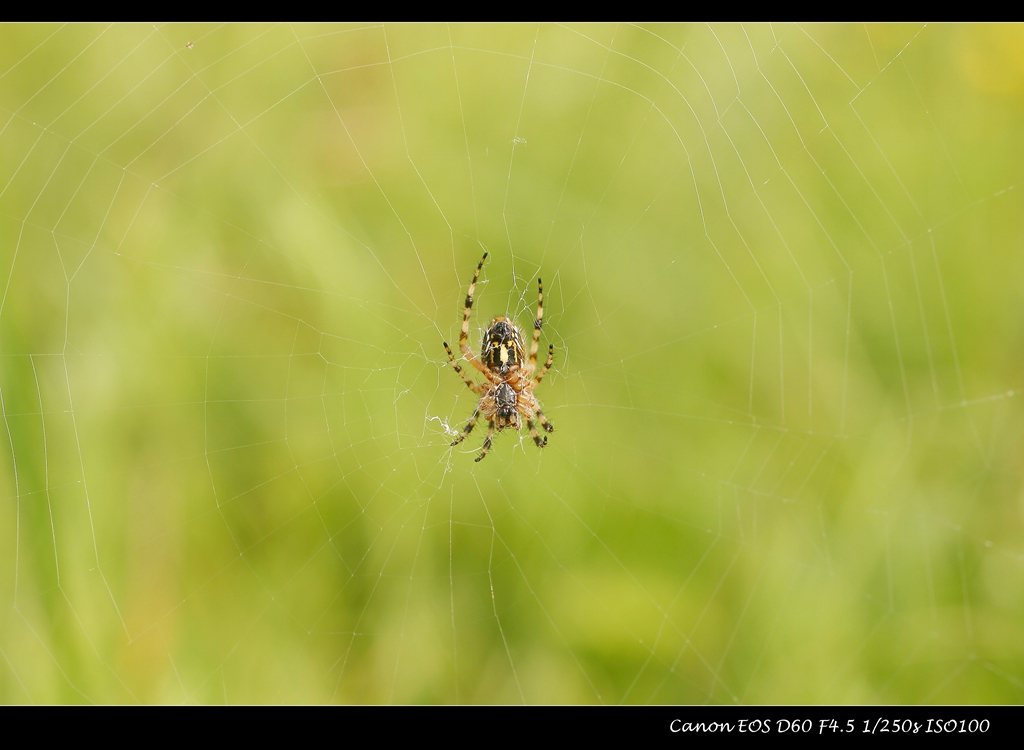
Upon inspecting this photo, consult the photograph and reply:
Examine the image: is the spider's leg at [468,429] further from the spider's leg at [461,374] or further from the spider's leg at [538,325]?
the spider's leg at [538,325]

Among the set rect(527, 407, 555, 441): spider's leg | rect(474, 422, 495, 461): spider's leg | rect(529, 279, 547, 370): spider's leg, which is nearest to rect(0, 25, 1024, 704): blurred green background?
rect(529, 279, 547, 370): spider's leg

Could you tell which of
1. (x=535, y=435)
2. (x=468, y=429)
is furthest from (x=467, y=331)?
(x=535, y=435)

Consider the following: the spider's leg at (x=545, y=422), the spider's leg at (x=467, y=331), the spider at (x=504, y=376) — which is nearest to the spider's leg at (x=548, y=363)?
the spider at (x=504, y=376)

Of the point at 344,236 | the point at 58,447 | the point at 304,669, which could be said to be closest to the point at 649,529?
the point at 304,669

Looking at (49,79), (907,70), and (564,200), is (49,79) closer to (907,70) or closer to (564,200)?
(564,200)

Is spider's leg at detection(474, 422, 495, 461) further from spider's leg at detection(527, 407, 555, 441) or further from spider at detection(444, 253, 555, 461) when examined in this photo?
spider's leg at detection(527, 407, 555, 441)

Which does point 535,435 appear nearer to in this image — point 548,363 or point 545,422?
point 545,422

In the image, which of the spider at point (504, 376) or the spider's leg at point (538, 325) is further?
the spider at point (504, 376)

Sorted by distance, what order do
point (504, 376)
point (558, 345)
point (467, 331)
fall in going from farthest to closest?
point (504, 376), point (467, 331), point (558, 345)
